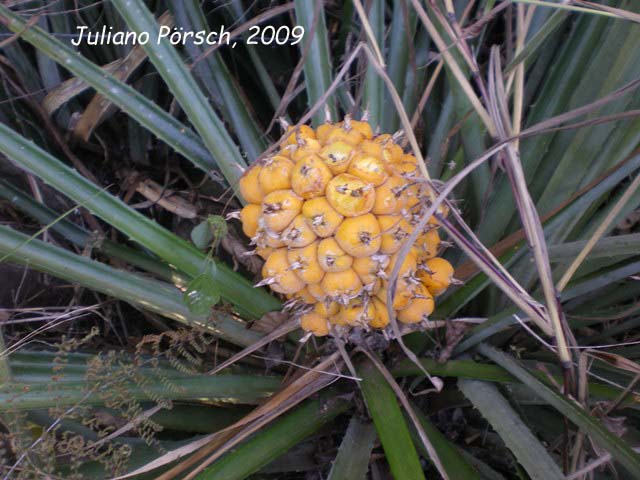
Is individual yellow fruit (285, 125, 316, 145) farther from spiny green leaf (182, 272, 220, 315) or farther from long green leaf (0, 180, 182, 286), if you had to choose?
long green leaf (0, 180, 182, 286)

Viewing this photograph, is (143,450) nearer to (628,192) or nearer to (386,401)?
(386,401)

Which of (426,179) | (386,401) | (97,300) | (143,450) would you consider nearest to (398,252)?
(426,179)

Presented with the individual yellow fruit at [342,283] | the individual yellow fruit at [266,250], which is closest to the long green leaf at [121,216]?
the individual yellow fruit at [266,250]

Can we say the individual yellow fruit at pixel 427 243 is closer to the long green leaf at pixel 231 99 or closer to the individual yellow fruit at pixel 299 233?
the individual yellow fruit at pixel 299 233

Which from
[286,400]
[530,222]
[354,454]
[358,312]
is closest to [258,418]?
[286,400]

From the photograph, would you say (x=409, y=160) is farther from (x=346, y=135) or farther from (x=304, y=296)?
(x=304, y=296)
